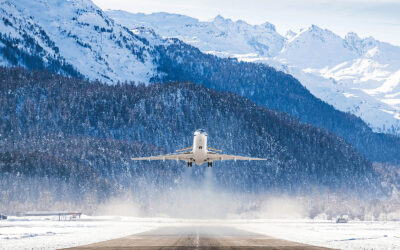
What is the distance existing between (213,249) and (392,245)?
33.2 meters

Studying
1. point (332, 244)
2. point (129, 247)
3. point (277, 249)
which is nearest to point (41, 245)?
point (129, 247)

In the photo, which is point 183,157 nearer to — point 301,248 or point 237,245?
point 237,245

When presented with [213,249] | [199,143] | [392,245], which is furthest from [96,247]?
[392,245]

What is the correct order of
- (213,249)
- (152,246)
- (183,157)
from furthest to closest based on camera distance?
(183,157) < (152,246) < (213,249)

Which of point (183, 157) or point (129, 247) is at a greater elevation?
point (183, 157)

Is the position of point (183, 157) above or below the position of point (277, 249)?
above

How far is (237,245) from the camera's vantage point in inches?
4136

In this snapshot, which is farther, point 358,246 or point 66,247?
point 358,246

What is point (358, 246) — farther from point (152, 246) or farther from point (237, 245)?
point (152, 246)

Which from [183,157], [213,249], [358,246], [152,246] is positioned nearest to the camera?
[213,249]

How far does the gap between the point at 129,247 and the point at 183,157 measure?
88.4 feet

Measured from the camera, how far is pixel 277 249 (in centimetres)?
9638

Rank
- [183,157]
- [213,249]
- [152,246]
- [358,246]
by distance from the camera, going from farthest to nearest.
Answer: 1. [183,157]
2. [358,246]
3. [152,246]
4. [213,249]

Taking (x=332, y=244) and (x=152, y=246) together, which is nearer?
(x=152, y=246)
